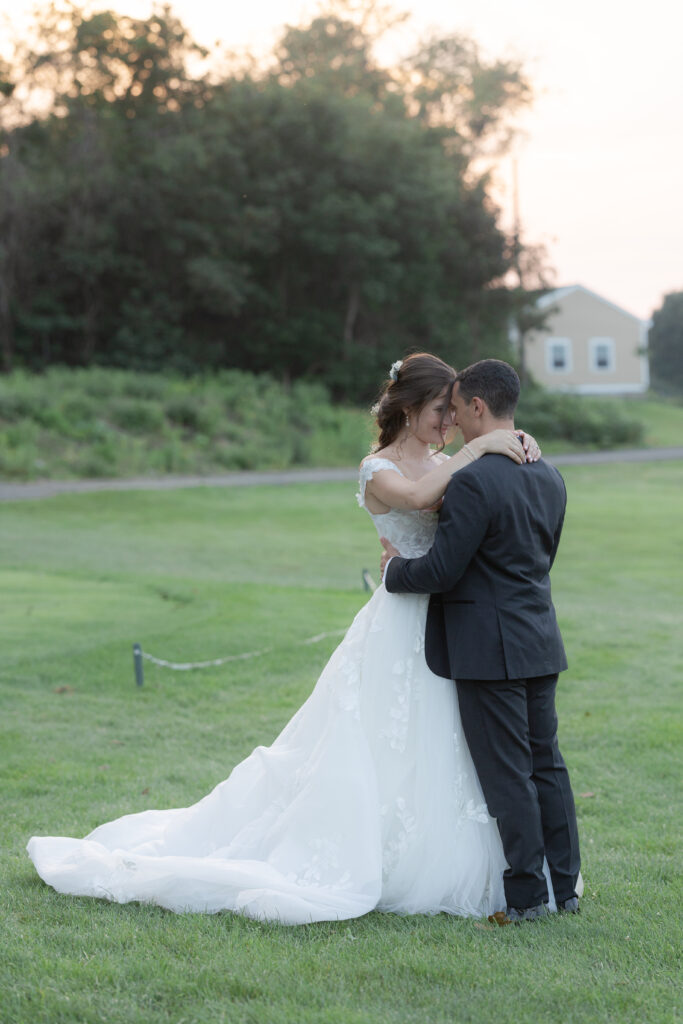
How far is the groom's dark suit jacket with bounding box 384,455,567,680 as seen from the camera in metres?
3.90

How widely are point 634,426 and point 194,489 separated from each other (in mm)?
22205

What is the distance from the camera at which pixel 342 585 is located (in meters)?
14.4

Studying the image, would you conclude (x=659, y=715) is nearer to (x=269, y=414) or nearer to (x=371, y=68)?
(x=269, y=414)

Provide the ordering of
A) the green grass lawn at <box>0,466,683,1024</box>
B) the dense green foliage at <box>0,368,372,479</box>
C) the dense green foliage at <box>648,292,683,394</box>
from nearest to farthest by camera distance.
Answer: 1. the green grass lawn at <box>0,466,683,1024</box>
2. the dense green foliage at <box>0,368,372,479</box>
3. the dense green foliage at <box>648,292,683,394</box>

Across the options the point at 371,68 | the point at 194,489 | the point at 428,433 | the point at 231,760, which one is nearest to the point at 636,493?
the point at 194,489

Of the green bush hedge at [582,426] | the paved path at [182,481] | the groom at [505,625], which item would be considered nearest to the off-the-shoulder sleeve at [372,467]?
the groom at [505,625]

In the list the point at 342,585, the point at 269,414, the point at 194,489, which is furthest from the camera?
the point at 269,414

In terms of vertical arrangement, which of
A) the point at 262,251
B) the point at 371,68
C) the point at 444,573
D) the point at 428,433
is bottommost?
the point at 444,573

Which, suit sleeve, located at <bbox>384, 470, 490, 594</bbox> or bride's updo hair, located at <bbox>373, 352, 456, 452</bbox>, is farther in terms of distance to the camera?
bride's updo hair, located at <bbox>373, 352, 456, 452</bbox>

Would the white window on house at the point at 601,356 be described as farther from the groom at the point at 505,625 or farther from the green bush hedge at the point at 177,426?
the groom at the point at 505,625

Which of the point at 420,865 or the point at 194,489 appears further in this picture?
the point at 194,489

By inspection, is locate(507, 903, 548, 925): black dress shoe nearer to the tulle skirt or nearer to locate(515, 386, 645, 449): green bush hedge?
the tulle skirt

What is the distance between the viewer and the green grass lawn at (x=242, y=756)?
327 centimetres

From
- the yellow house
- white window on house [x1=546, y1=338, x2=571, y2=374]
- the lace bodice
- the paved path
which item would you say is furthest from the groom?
white window on house [x1=546, y1=338, x2=571, y2=374]
